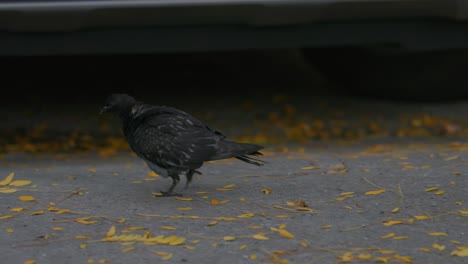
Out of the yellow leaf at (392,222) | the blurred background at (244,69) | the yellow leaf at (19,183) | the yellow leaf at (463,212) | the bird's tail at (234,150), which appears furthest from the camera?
the blurred background at (244,69)

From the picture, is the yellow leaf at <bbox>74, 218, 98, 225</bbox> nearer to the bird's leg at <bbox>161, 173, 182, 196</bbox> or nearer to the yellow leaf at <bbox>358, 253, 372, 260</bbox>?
the bird's leg at <bbox>161, 173, 182, 196</bbox>

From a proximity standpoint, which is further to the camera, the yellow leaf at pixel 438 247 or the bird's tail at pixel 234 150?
the bird's tail at pixel 234 150

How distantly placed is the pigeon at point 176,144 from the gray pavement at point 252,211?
0.18 m

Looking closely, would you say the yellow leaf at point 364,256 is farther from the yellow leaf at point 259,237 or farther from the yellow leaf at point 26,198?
the yellow leaf at point 26,198

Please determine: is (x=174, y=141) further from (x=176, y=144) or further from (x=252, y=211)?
(x=252, y=211)

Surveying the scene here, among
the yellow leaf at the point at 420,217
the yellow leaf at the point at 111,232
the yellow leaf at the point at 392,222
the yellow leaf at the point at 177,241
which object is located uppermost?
the yellow leaf at the point at 420,217

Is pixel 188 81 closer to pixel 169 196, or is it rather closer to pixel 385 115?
pixel 385 115

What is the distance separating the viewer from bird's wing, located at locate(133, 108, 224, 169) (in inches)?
178

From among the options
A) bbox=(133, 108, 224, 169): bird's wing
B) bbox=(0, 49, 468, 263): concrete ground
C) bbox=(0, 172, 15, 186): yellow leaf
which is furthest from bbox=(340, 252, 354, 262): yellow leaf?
bbox=(0, 172, 15, 186): yellow leaf

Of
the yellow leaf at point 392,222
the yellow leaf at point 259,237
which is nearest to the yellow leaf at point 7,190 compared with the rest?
→ the yellow leaf at point 259,237

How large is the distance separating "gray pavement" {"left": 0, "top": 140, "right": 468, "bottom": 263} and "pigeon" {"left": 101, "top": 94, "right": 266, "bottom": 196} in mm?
177

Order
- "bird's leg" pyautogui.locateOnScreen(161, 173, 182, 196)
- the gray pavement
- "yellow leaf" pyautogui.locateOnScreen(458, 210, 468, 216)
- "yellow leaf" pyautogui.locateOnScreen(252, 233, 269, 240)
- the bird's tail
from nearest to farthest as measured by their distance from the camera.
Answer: the gray pavement < "yellow leaf" pyautogui.locateOnScreen(252, 233, 269, 240) < "yellow leaf" pyautogui.locateOnScreen(458, 210, 468, 216) < the bird's tail < "bird's leg" pyautogui.locateOnScreen(161, 173, 182, 196)

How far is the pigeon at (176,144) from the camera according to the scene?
4.52 meters

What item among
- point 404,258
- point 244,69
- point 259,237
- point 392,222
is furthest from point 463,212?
point 244,69
